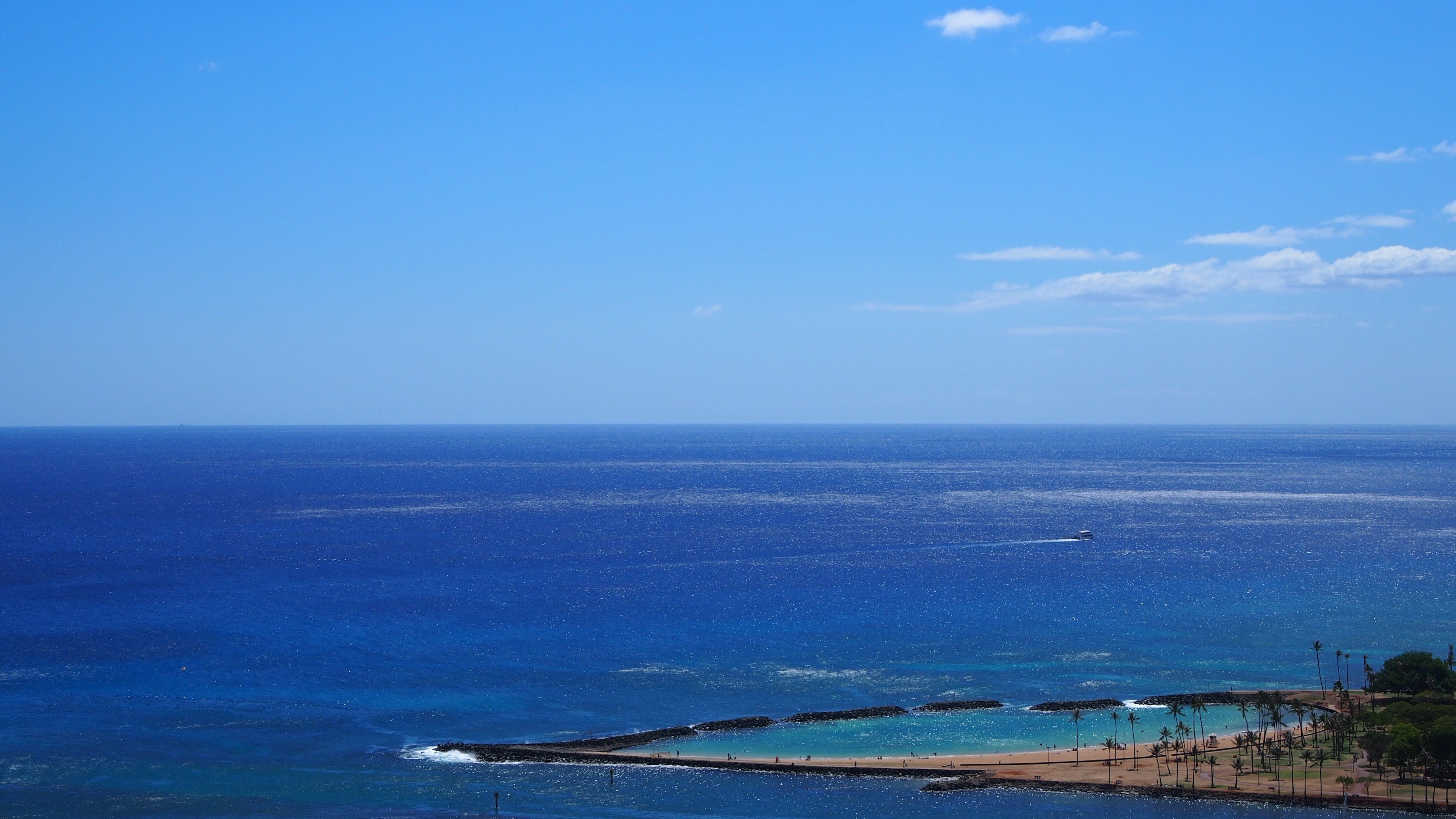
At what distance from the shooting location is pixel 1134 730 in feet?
278

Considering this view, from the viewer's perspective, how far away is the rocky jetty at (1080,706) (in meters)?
90.4

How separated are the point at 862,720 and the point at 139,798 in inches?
1985

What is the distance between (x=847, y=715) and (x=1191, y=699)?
2796 cm

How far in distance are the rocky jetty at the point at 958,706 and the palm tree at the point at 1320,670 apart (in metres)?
25.1

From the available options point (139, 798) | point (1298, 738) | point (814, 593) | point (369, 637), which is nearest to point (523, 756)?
point (139, 798)

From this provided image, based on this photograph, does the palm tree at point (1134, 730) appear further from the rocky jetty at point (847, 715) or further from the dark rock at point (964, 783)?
the dark rock at point (964, 783)

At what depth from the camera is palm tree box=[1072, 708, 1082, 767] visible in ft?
257

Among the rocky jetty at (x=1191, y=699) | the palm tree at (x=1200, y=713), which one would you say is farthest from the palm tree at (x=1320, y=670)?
the palm tree at (x=1200, y=713)

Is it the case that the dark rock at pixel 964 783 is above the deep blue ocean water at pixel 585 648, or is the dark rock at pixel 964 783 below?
below

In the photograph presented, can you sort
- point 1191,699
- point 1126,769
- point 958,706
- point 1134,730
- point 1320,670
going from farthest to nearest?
1. point 1320,670
2. point 1191,699
3. point 958,706
4. point 1134,730
5. point 1126,769

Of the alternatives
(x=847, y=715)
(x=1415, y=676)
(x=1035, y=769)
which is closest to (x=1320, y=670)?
(x=1415, y=676)

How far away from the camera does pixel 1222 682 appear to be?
97.9 metres

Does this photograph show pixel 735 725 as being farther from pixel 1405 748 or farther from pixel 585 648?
pixel 1405 748

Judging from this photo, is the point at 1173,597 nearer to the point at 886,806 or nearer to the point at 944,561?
the point at 944,561
